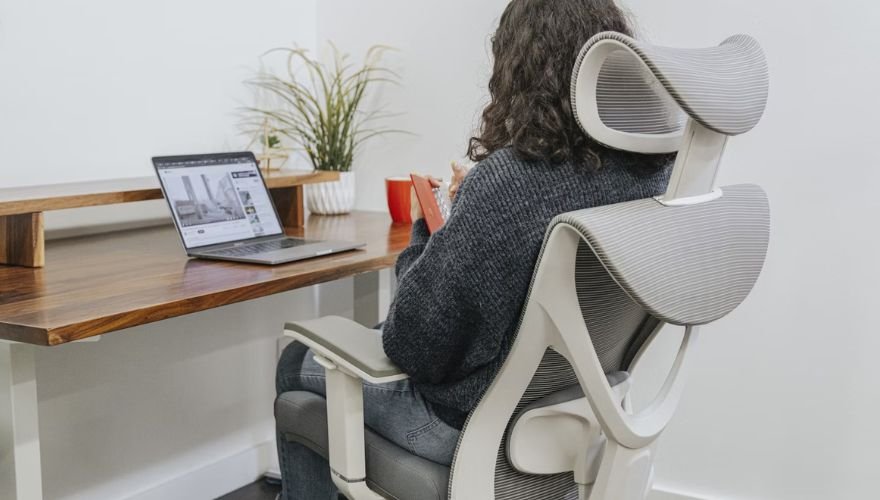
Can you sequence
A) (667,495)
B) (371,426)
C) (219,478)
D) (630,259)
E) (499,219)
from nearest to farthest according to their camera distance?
(630,259) → (499,219) → (371,426) → (667,495) → (219,478)

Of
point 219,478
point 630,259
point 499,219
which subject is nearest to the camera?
point 630,259

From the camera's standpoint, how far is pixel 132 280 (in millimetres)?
1659

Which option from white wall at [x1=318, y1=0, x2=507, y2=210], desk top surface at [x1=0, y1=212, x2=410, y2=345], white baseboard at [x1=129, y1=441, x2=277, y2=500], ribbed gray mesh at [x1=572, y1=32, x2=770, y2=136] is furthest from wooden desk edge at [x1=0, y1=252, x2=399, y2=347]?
white baseboard at [x1=129, y1=441, x2=277, y2=500]

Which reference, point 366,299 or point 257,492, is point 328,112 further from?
point 257,492

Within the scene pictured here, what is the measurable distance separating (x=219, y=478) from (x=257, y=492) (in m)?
0.11

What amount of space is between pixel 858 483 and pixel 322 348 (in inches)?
56.0

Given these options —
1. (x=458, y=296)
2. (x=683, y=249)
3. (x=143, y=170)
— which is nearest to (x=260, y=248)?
(x=143, y=170)

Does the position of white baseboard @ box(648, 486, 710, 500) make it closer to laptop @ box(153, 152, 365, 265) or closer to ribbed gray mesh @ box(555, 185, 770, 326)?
laptop @ box(153, 152, 365, 265)

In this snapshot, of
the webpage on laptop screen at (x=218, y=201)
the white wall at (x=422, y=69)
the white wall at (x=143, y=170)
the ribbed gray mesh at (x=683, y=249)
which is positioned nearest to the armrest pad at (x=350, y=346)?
the ribbed gray mesh at (x=683, y=249)

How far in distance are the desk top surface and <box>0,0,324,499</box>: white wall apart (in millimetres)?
Result: 210

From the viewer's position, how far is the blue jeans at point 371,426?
147 cm

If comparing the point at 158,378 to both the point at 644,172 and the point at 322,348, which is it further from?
the point at 644,172

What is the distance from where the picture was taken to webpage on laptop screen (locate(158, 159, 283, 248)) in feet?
6.35

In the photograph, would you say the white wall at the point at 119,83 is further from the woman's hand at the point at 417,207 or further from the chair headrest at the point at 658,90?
the chair headrest at the point at 658,90
